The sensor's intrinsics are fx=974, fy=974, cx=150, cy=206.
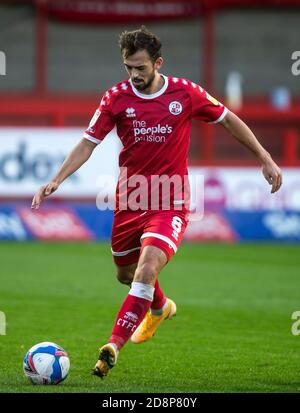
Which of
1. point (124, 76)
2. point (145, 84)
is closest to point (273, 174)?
point (145, 84)

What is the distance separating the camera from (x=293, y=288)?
13.1 meters

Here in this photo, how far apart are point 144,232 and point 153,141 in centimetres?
72

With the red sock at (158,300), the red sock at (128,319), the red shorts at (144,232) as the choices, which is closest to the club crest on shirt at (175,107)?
the red shorts at (144,232)

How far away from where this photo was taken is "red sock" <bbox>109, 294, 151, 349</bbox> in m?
6.93

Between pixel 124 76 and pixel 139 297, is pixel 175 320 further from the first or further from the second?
pixel 124 76

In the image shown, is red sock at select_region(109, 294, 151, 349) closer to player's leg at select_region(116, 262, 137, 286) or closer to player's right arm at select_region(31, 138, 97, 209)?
player's right arm at select_region(31, 138, 97, 209)

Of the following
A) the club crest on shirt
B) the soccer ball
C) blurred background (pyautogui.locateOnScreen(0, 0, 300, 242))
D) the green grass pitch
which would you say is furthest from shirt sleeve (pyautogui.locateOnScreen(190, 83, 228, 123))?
blurred background (pyautogui.locateOnScreen(0, 0, 300, 242))

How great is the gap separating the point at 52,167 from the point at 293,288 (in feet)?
26.4

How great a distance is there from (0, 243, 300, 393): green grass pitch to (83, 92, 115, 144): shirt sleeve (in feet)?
5.91

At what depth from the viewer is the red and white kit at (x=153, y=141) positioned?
7.63 m

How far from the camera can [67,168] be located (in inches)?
294

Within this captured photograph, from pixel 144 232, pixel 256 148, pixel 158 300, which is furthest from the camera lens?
pixel 158 300

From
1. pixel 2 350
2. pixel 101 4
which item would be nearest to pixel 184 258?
pixel 2 350
